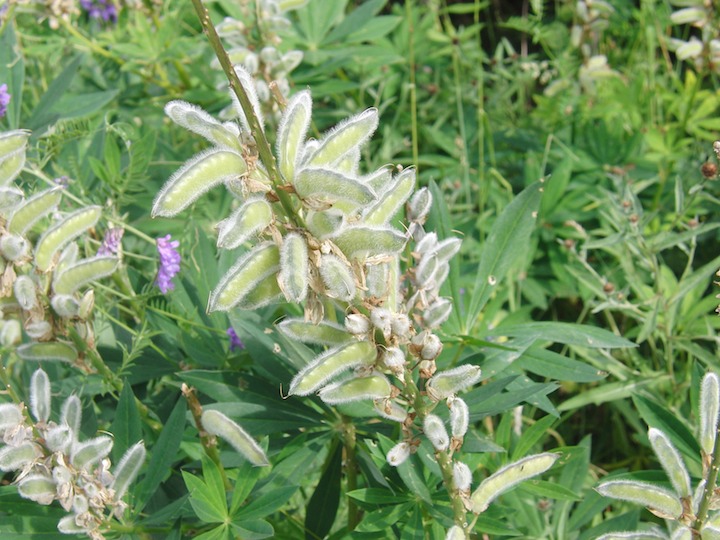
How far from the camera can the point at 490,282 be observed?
202 centimetres

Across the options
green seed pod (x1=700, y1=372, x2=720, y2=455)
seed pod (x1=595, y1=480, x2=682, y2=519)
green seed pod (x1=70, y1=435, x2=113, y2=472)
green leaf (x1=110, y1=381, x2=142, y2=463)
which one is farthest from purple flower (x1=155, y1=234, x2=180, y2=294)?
green seed pod (x1=700, y1=372, x2=720, y2=455)

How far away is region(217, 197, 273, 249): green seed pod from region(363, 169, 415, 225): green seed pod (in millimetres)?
220

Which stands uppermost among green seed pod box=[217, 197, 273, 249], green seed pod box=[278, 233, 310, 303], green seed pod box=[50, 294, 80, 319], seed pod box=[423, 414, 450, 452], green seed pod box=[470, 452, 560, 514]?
green seed pod box=[217, 197, 273, 249]

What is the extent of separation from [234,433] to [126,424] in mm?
318

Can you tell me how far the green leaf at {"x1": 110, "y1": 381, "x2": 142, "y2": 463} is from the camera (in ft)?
6.25

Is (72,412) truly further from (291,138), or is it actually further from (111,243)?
(291,138)

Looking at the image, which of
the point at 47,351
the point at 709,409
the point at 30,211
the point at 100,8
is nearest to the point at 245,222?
the point at 30,211

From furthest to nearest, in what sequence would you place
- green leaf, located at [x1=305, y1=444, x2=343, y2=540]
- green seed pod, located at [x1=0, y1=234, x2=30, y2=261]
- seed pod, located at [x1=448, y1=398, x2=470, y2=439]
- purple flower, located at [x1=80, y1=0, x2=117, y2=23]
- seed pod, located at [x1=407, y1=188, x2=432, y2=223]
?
purple flower, located at [x1=80, y1=0, x2=117, y2=23] → green leaf, located at [x1=305, y1=444, x2=343, y2=540] → seed pod, located at [x1=407, y1=188, x2=432, y2=223] → green seed pod, located at [x1=0, y1=234, x2=30, y2=261] → seed pod, located at [x1=448, y1=398, x2=470, y2=439]

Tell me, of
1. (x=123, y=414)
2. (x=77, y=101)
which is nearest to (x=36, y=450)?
(x=123, y=414)

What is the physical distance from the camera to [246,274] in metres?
1.35

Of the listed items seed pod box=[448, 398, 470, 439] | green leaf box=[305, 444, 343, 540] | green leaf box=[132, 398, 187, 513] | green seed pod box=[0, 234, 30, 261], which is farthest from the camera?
green leaf box=[305, 444, 343, 540]

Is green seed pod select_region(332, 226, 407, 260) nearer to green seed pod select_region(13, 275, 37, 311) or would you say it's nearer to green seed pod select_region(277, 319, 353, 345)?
green seed pod select_region(277, 319, 353, 345)

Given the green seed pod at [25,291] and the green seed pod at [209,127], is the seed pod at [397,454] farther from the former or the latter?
the green seed pod at [25,291]

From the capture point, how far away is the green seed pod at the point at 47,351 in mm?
1814
